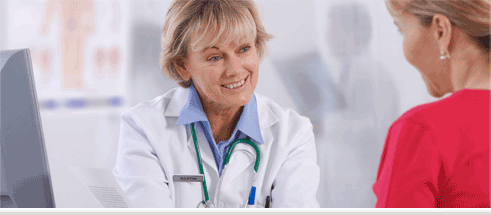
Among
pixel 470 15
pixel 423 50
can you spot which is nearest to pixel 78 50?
pixel 423 50

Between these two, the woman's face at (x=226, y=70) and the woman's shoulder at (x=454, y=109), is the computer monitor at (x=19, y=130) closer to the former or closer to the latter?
the woman's face at (x=226, y=70)

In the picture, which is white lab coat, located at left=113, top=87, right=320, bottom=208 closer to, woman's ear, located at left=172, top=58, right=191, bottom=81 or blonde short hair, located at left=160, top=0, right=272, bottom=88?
woman's ear, located at left=172, top=58, right=191, bottom=81

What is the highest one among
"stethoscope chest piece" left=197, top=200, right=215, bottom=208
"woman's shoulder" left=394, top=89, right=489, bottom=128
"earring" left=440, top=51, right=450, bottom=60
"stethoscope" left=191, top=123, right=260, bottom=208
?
"earring" left=440, top=51, right=450, bottom=60

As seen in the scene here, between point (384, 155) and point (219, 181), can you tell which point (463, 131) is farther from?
point (219, 181)

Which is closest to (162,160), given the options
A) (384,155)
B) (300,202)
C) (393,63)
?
(300,202)

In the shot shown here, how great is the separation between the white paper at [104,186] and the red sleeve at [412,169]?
644 millimetres

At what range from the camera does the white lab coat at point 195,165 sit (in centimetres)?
122

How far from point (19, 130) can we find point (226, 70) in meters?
0.60

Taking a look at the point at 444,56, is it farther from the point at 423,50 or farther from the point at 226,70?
the point at 226,70

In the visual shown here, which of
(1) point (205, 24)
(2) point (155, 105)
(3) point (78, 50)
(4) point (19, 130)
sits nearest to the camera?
(4) point (19, 130)

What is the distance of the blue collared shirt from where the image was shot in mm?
1275

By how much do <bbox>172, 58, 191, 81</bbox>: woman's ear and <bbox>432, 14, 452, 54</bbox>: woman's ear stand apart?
752mm

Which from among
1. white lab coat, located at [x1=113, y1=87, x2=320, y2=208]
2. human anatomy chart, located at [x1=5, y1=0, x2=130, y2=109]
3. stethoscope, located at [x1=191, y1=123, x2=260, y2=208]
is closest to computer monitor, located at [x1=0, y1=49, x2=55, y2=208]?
white lab coat, located at [x1=113, y1=87, x2=320, y2=208]

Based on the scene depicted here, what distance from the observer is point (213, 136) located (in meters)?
1.31
